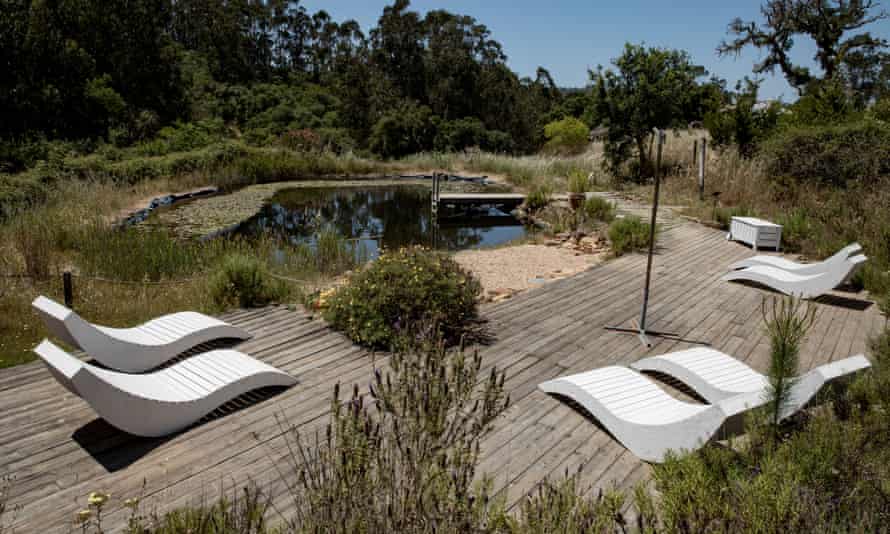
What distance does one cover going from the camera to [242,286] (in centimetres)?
488

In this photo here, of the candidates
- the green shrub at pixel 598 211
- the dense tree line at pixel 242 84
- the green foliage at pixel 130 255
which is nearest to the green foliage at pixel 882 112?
the green shrub at pixel 598 211

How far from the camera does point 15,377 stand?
3287mm

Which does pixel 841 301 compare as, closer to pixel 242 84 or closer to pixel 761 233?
pixel 761 233

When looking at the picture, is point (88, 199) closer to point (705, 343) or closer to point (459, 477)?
point (705, 343)

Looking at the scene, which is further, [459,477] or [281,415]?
[281,415]

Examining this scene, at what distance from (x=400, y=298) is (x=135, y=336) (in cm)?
171

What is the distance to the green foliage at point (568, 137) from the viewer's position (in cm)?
2248

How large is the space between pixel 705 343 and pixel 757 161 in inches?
330

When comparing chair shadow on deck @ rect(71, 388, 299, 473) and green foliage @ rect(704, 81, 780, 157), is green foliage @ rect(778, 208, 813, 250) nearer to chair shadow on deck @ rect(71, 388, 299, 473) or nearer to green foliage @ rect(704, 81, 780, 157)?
green foliage @ rect(704, 81, 780, 157)

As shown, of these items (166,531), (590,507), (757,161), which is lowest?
(166,531)

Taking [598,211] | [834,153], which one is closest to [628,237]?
[598,211]

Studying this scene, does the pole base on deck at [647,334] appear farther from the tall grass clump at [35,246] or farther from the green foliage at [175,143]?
the green foliage at [175,143]

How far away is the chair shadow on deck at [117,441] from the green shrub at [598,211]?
7535 mm

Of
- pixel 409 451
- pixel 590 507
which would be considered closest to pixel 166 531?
pixel 409 451
